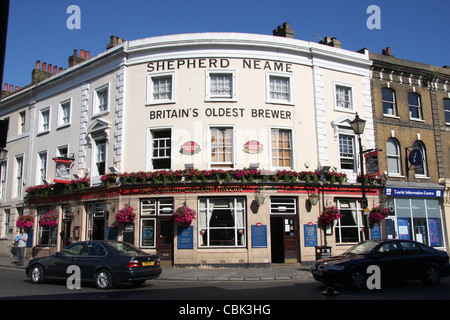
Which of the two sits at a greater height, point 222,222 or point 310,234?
point 222,222

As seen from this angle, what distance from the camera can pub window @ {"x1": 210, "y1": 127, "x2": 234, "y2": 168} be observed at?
18.8 metres

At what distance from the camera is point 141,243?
18562 millimetres

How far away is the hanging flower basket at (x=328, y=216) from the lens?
18516mm

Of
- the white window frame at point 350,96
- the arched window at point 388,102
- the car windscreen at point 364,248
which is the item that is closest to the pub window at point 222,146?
the white window frame at point 350,96

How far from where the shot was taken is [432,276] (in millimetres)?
12062

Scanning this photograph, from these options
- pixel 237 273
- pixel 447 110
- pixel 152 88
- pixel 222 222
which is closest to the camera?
pixel 237 273

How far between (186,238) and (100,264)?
6519mm

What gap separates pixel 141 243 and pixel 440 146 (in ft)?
62.2

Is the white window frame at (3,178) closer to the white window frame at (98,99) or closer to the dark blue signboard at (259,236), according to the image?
the white window frame at (98,99)

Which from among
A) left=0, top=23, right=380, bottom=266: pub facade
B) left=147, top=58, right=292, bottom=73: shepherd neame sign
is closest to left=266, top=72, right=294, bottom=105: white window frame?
left=0, top=23, right=380, bottom=266: pub facade

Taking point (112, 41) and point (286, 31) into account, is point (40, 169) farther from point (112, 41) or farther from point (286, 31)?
point (286, 31)

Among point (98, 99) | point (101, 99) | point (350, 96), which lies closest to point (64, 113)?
point (98, 99)

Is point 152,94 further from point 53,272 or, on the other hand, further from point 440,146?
point 440,146

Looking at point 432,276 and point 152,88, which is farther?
point 152,88
